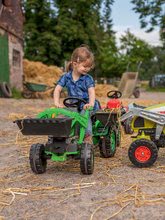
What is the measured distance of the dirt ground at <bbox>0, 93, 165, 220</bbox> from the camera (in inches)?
141

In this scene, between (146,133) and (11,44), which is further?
(11,44)

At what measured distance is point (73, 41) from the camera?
37.4 metres

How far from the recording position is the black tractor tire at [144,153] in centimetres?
514

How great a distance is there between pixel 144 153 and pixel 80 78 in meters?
1.31

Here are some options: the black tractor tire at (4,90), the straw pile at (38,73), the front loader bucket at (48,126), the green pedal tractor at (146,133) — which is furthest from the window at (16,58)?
the front loader bucket at (48,126)

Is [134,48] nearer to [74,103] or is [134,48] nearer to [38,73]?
[38,73]

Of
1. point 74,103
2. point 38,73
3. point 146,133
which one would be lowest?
point 146,133

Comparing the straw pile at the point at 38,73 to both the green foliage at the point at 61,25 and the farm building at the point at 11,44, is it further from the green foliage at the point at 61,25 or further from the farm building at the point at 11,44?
the green foliage at the point at 61,25

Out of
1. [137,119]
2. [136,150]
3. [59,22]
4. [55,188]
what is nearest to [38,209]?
[55,188]

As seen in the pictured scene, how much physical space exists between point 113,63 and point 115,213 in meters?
54.4

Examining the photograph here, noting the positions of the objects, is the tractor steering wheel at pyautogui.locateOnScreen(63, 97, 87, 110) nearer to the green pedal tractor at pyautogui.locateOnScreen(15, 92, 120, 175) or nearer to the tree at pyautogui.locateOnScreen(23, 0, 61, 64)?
the green pedal tractor at pyautogui.locateOnScreen(15, 92, 120, 175)

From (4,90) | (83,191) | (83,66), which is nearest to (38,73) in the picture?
(4,90)

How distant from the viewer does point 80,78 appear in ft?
18.6

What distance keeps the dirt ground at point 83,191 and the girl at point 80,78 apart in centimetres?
87
